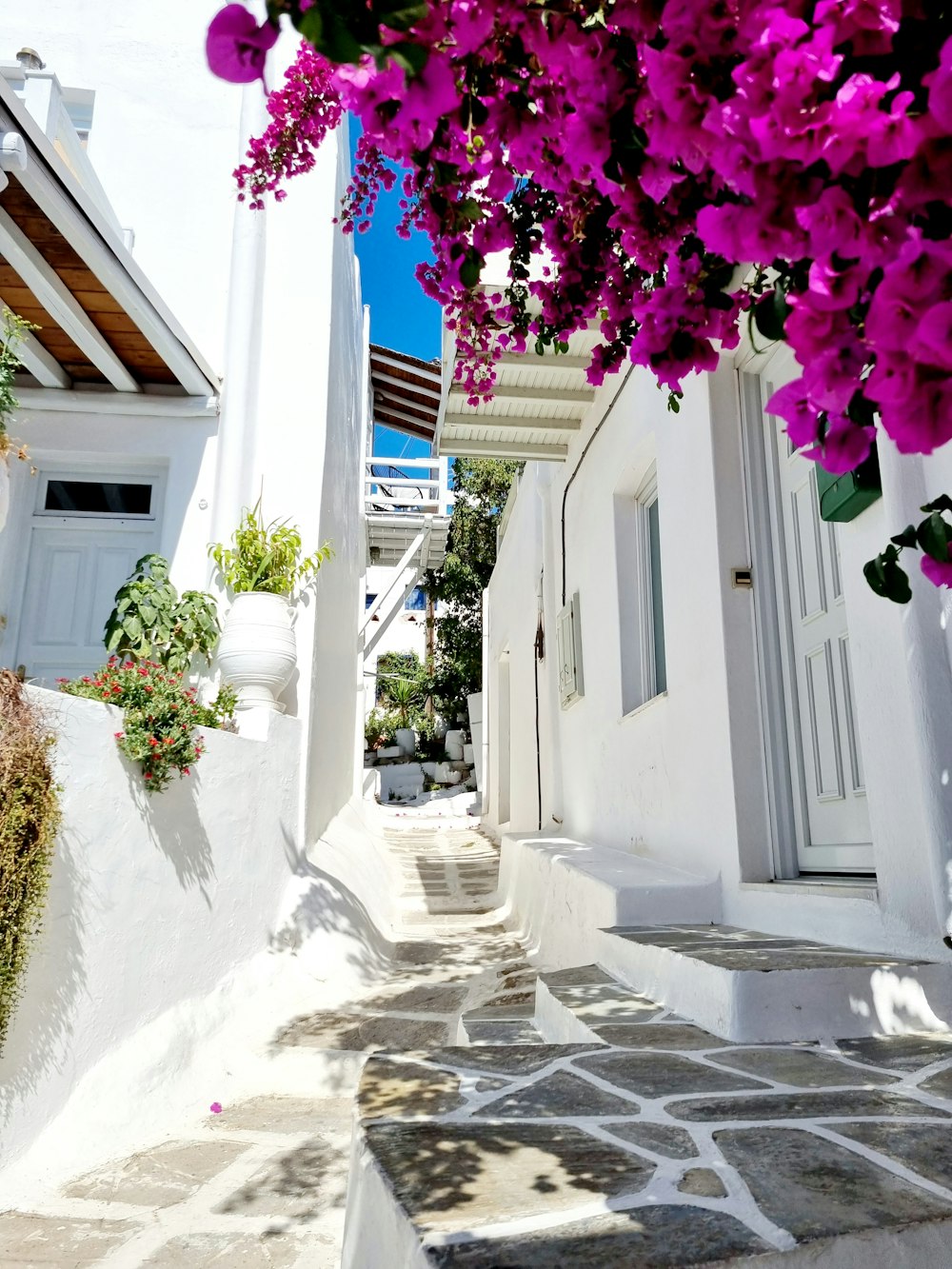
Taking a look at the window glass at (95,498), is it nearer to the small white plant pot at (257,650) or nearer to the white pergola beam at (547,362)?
the small white plant pot at (257,650)

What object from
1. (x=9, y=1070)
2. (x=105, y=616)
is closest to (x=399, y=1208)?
(x=9, y=1070)

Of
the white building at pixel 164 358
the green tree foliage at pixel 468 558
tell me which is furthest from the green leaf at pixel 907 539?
the green tree foliage at pixel 468 558

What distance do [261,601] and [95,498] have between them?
1.59 m

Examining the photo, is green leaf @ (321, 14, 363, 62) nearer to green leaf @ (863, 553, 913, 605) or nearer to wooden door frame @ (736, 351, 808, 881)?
green leaf @ (863, 553, 913, 605)

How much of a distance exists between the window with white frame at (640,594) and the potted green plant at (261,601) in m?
1.99

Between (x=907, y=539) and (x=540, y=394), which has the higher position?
(x=540, y=394)

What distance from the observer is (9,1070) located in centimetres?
269

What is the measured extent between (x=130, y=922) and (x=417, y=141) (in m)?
3.15

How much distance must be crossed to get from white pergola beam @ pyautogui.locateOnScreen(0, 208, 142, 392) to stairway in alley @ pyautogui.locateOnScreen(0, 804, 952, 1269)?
13.1ft

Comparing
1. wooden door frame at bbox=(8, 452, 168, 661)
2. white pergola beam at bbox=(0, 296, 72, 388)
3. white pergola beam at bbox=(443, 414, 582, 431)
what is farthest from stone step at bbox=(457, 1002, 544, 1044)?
white pergola beam at bbox=(443, 414, 582, 431)

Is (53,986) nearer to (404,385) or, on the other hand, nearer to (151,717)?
(151,717)

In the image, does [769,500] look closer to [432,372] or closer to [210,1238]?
[210,1238]

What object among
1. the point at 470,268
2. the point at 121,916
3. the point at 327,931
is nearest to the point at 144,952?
the point at 121,916

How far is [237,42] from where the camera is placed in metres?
0.81
